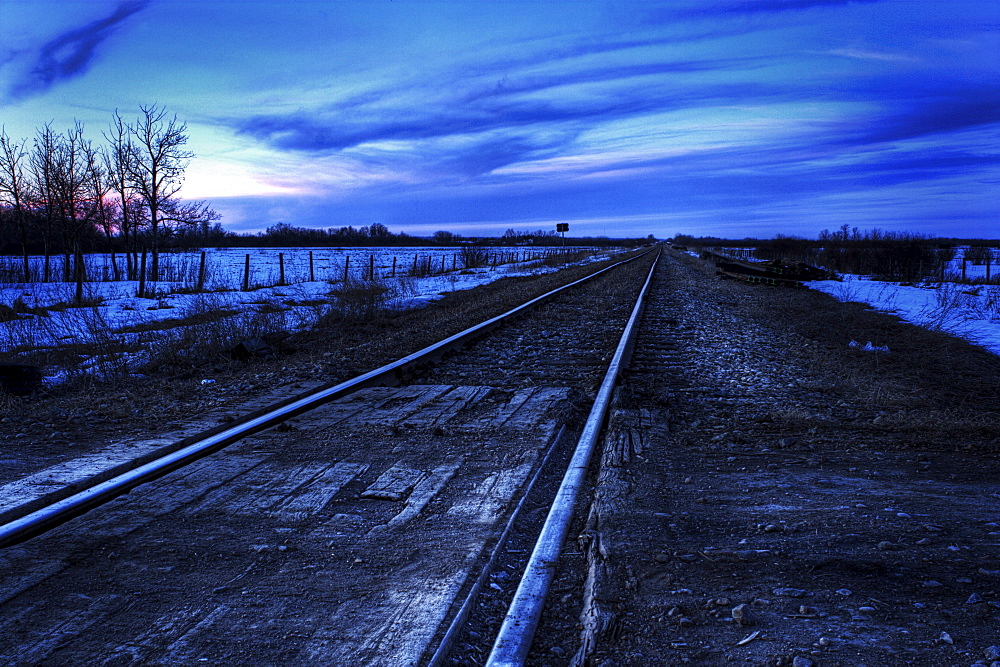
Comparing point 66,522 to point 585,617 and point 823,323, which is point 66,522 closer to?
point 585,617

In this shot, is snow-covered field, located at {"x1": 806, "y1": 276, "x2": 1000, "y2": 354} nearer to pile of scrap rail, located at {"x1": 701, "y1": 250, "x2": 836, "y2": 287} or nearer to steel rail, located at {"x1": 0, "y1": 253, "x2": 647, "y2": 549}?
pile of scrap rail, located at {"x1": 701, "y1": 250, "x2": 836, "y2": 287}

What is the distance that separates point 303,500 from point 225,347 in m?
6.65

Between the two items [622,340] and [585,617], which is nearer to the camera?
[585,617]

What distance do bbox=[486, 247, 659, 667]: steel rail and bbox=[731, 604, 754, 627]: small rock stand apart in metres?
0.70

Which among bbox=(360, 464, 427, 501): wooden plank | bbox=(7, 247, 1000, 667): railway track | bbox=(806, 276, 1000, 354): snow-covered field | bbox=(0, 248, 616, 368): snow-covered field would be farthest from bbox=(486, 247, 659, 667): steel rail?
bbox=(0, 248, 616, 368): snow-covered field

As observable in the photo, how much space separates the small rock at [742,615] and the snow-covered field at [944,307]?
8258mm

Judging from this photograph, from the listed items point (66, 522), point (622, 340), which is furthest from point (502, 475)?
point (622, 340)

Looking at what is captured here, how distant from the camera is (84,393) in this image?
6.49m

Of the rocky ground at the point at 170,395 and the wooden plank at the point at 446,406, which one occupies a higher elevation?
the wooden plank at the point at 446,406

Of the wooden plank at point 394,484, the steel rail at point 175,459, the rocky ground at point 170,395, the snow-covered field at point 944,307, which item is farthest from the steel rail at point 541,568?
the snow-covered field at point 944,307

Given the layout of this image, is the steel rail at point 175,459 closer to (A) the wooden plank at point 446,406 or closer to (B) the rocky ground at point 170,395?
(B) the rocky ground at point 170,395

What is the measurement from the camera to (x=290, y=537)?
2895 millimetres

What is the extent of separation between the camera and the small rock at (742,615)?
220 cm

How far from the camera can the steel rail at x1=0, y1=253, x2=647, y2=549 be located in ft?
9.55
